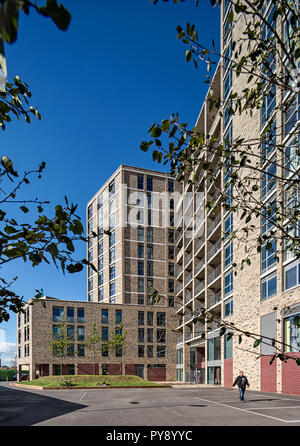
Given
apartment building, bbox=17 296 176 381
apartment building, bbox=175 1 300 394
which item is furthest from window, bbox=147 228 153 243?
apartment building, bbox=175 1 300 394

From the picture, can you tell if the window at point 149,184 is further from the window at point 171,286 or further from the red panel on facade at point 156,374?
the red panel on facade at point 156,374

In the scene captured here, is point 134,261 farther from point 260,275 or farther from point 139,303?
point 260,275

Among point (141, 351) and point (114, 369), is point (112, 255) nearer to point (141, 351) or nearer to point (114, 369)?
point (141, 351)

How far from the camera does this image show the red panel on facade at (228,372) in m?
35.4

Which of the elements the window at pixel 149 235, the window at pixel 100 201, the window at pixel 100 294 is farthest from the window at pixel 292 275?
the window at pixel 100 201

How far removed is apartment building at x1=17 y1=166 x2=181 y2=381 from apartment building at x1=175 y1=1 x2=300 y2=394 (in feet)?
29.7

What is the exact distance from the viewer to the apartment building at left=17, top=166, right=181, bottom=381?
201ft

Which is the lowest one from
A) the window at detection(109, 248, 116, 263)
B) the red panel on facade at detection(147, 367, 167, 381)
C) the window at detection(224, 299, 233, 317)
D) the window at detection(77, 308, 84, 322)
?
the red panel on facade at detection(147, 367, 167, 381)

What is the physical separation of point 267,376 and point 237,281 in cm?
877

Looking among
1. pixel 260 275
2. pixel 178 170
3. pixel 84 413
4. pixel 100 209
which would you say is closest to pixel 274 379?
A: pixel 260 275

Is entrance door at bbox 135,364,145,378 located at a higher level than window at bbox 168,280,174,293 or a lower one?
lower

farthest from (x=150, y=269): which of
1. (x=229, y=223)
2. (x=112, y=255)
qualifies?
(x=229, y=223)

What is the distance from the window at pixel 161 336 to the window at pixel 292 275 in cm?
4489

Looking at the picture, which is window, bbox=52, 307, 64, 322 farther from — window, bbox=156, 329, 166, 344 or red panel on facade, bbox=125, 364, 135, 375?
window, bbox=156, 329, 166, 344
